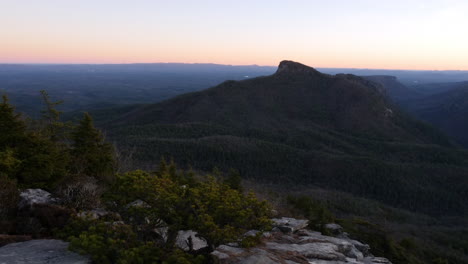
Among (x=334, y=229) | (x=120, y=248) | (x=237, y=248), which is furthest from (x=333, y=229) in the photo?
(x=120, y=248)

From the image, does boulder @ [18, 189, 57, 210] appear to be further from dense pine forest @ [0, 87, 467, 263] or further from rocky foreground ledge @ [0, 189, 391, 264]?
dense pine forest @ [0, 87, 467, 263]

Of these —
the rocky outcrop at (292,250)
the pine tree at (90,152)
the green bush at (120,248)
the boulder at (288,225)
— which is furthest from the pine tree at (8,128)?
the boulder at (288,225)

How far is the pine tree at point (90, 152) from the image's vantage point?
18.8 metres

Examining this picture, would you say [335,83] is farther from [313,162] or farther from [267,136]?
[313,162]

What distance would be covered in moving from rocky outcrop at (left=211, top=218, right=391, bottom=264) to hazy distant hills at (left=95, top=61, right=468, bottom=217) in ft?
167

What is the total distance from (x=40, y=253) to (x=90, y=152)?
1232cm

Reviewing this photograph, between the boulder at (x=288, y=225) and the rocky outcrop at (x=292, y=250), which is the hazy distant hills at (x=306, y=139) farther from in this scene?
the rocky outcrop at (x=292, y=250)

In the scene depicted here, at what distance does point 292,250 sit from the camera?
10938 millimetres

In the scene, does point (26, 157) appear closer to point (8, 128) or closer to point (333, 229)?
point (8, 128)

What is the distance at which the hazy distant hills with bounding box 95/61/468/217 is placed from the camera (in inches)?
2874

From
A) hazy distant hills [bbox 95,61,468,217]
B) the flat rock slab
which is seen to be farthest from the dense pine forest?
hazy distant hills [bbox 95,61,468,217]

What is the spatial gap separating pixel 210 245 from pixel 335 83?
15561 centimetres

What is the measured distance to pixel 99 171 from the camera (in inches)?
765

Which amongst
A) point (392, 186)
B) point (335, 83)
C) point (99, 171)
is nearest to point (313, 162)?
point (392, 186)
